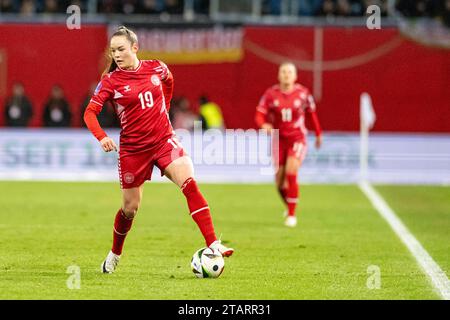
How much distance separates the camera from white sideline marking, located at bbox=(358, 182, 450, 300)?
9750 millimetres

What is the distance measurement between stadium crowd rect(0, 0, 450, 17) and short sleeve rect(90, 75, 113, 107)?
17.6 meters

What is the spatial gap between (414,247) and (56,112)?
15624 mm

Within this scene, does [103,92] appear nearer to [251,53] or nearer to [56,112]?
[56,112]

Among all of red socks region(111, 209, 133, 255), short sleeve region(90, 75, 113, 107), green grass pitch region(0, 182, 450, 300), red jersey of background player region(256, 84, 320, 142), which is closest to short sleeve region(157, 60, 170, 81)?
short sleeve region(90, 75, 113, 107)

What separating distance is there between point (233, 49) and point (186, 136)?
5.84m

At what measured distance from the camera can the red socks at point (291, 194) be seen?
15430 mm

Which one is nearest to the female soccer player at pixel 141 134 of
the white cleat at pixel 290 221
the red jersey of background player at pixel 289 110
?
the white cleat at pixel 290 221

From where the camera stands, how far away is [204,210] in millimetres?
10062

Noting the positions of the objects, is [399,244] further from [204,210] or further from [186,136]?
[186,136]

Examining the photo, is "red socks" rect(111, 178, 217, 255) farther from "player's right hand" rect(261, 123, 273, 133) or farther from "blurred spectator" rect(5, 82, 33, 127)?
"blurred spectator" rect(5, 82, 33, 127)

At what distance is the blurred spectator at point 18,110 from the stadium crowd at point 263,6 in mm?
2250

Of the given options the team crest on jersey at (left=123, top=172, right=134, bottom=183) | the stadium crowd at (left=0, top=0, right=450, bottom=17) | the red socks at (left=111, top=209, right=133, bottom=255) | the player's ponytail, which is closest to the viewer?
the player's ponytail

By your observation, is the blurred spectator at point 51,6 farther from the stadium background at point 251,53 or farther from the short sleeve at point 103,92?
the short sleeve at point 103,92
